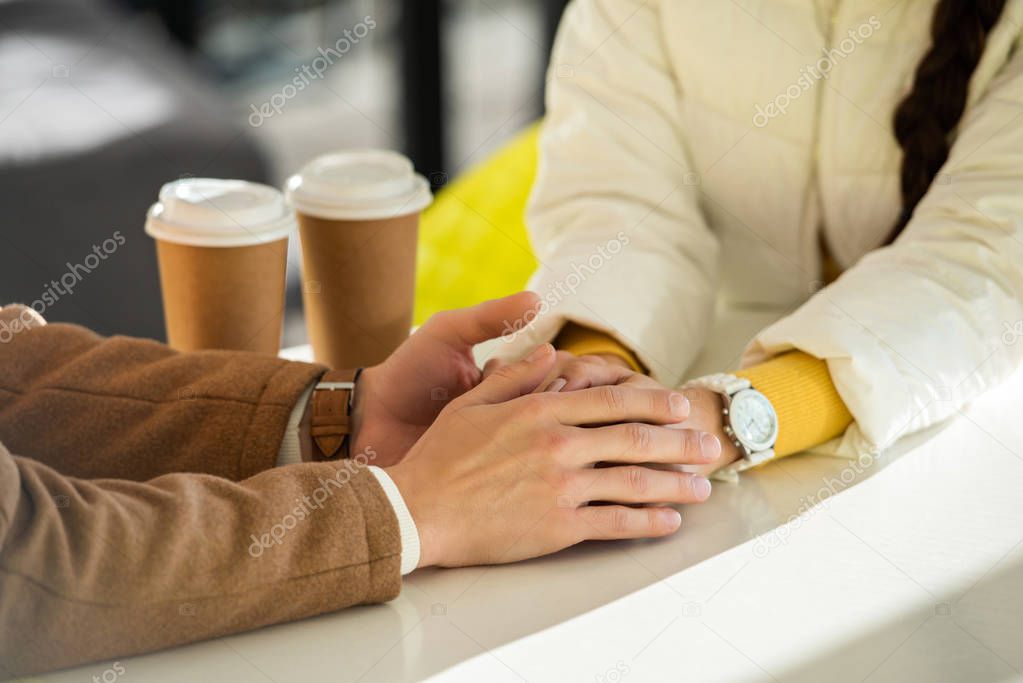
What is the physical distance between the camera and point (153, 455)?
856 millimetres

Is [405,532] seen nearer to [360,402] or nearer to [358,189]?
[360,402]

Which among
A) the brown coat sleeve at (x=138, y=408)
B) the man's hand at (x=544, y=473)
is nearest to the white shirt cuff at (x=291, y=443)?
the brown coat sleeve at (x=138, y=408)

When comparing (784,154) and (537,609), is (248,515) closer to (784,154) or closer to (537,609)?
(537,609)

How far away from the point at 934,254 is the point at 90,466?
728 mm

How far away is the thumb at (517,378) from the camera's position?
0.87 metres

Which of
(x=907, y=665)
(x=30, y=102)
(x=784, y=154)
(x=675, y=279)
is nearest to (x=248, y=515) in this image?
(x=907, y=665)

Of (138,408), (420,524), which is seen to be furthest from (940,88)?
(138,408)

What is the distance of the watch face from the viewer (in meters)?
0.90

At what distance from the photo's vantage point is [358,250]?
1.03 meters

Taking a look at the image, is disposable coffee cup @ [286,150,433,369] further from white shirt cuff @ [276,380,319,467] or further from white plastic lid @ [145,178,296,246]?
white shirt cuff @ [276,380,319,467]

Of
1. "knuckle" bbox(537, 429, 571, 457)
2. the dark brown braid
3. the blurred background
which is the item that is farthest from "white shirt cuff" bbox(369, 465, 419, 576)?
the dark brown braid

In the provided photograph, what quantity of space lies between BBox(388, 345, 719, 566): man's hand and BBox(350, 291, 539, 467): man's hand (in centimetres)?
8

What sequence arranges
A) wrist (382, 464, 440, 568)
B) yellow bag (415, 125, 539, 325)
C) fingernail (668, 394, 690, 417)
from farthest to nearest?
yellow bag (415, 125, 539, 325) → fingernail (668, 394, 690, 417) → wrist (382, 464, 440, 568)

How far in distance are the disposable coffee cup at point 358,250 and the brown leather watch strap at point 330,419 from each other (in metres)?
0.16
